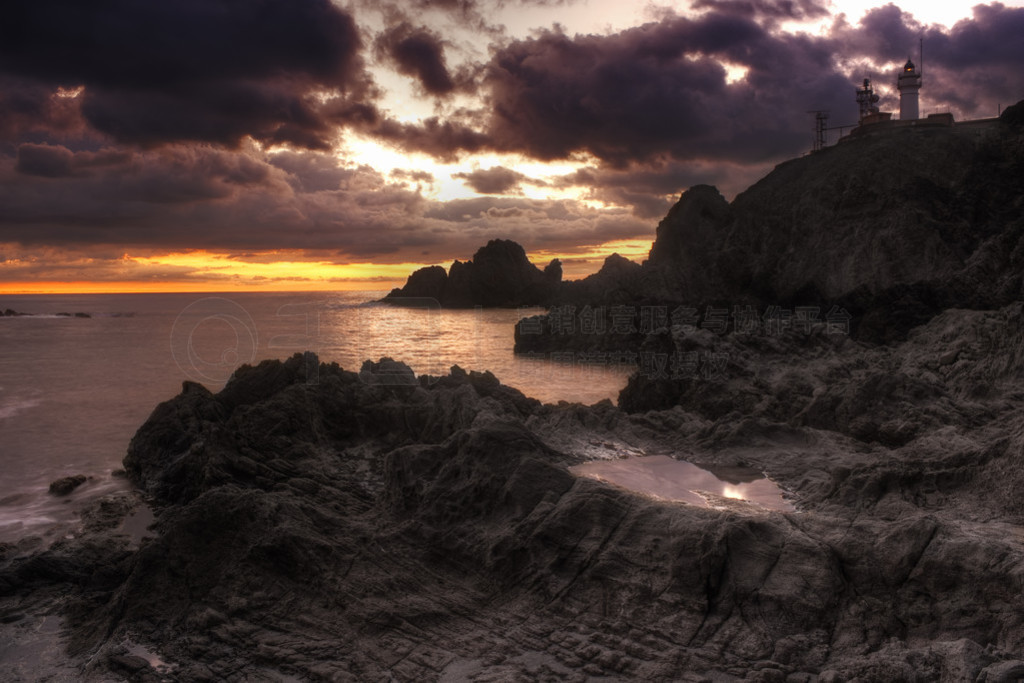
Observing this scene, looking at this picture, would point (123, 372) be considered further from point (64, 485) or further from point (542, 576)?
point (542, 576)

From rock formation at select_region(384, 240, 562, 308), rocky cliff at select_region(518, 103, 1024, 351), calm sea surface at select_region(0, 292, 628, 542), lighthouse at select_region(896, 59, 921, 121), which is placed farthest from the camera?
rock formation at select_region(384, 240, 562, 308)

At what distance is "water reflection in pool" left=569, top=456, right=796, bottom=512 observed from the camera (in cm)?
892

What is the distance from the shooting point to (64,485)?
1312 cm

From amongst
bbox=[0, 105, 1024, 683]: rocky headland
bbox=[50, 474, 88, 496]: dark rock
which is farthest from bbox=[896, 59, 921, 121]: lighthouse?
bbox=[50, 474, 88, 496]: dark rock

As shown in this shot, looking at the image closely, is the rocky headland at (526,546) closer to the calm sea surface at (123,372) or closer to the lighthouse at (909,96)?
the calm sea surface at (123,372)

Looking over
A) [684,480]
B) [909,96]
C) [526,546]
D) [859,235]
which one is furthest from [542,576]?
[909,96]

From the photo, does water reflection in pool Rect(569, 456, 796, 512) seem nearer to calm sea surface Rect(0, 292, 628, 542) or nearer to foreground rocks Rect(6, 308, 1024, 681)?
foreground rocks Rect(6, 308, 1024, 681)

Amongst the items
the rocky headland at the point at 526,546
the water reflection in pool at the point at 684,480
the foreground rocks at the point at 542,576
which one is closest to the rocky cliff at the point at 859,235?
the rocky headland at the point at 526,546

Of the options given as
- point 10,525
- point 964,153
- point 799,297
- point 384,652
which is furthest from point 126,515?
point 964,153

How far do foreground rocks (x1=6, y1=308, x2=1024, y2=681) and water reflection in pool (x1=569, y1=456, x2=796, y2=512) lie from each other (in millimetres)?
435

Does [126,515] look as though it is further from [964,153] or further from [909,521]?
[964,153]

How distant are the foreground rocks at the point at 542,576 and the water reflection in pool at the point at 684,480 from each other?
43 centimetres

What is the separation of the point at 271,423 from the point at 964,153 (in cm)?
4539

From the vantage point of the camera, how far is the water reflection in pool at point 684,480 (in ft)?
29.3
